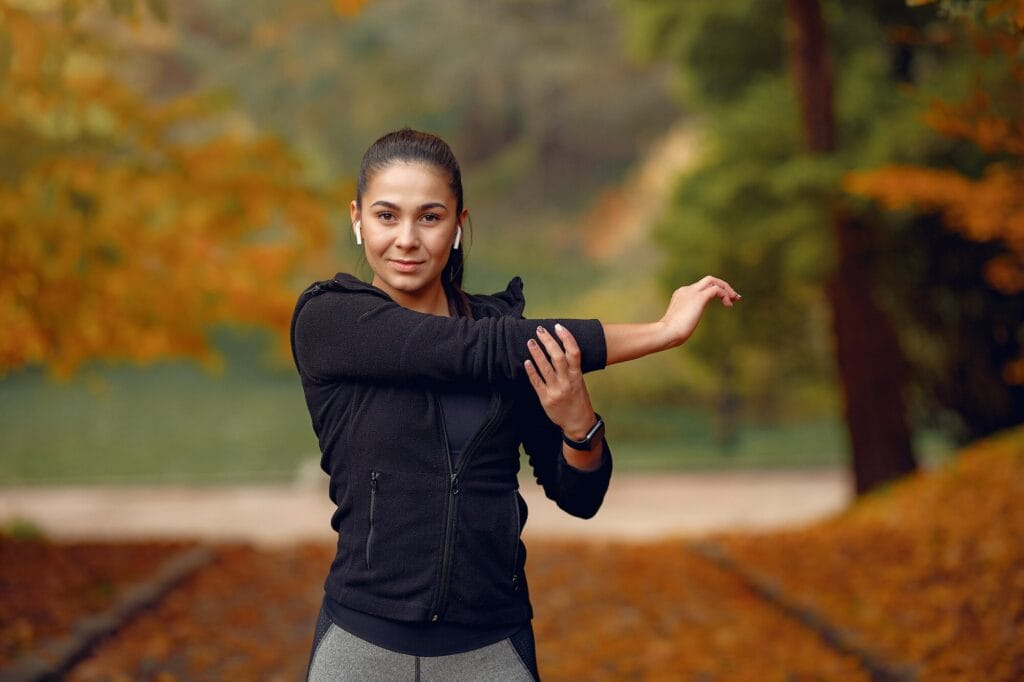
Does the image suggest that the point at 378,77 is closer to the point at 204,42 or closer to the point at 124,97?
the point at 204,42

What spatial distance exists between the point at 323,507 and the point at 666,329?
1418cm

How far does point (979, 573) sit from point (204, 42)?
16296 mm

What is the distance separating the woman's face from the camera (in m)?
1.89

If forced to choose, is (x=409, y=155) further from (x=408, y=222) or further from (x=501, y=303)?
(x=501, y=303)

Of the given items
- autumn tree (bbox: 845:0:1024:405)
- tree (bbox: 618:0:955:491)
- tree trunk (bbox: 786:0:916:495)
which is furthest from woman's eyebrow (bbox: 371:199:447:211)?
tree trunk (bbox: 786:0:916:495)

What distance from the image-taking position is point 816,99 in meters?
9.05

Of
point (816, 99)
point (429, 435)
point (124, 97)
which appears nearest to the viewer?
point (429, 435)

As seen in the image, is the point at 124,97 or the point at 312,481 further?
the point at 312,481

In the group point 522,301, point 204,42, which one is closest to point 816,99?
point 522,301

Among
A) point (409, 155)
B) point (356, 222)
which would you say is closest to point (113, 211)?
point (356, 222)

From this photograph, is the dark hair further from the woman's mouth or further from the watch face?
the watch face

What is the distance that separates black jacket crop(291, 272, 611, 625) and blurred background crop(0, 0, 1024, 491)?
74.7 inches

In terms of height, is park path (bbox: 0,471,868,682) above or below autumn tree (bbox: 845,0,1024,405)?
below

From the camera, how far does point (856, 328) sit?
943 cm
